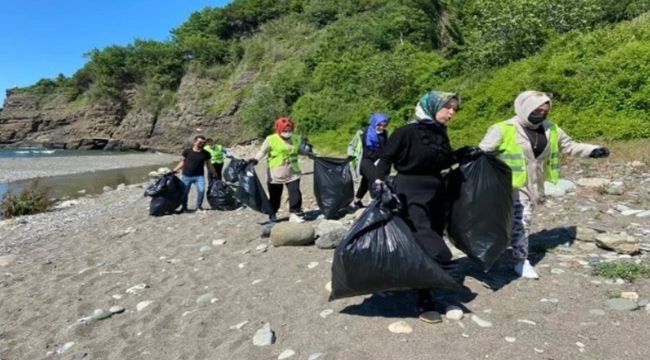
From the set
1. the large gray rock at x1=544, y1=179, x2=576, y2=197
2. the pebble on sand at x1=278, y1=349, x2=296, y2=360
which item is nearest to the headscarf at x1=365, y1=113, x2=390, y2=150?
the large gray rock at x1=544, y1=179, x2=576, y2=197

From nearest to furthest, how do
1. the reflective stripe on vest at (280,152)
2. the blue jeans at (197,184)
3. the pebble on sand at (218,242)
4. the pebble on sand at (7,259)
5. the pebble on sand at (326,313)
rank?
the pebble on sand at (326,313), the pebble on sand at (218,242), the pebble on sand at (7,259), the reflective stripe on vest at (280,152), the blue jeans at (197,184)

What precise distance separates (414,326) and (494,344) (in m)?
0.60

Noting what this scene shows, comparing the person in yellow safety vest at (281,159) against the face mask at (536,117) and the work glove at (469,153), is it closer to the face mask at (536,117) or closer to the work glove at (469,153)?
the work glove at (469,153)

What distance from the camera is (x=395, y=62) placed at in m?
24.2

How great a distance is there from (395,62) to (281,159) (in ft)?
58.7

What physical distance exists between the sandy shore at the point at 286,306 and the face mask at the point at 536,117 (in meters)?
1.42

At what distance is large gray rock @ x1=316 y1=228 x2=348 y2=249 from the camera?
6188mm

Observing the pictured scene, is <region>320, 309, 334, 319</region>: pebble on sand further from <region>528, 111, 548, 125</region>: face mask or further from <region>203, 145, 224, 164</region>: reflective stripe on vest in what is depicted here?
<region>203, 145, 224, 164</region>: reflective stripe on vest

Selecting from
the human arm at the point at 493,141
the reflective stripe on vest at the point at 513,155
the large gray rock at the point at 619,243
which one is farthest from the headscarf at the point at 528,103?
the large gray rock at the point at 619,243

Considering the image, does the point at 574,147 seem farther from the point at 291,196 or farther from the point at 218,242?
the point at 218,242

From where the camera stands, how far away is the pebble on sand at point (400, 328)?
3.67 metres

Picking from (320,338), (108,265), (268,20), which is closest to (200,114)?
(268,20)

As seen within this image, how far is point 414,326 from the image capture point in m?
3.74

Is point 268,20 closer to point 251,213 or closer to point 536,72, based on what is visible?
point 536,72
